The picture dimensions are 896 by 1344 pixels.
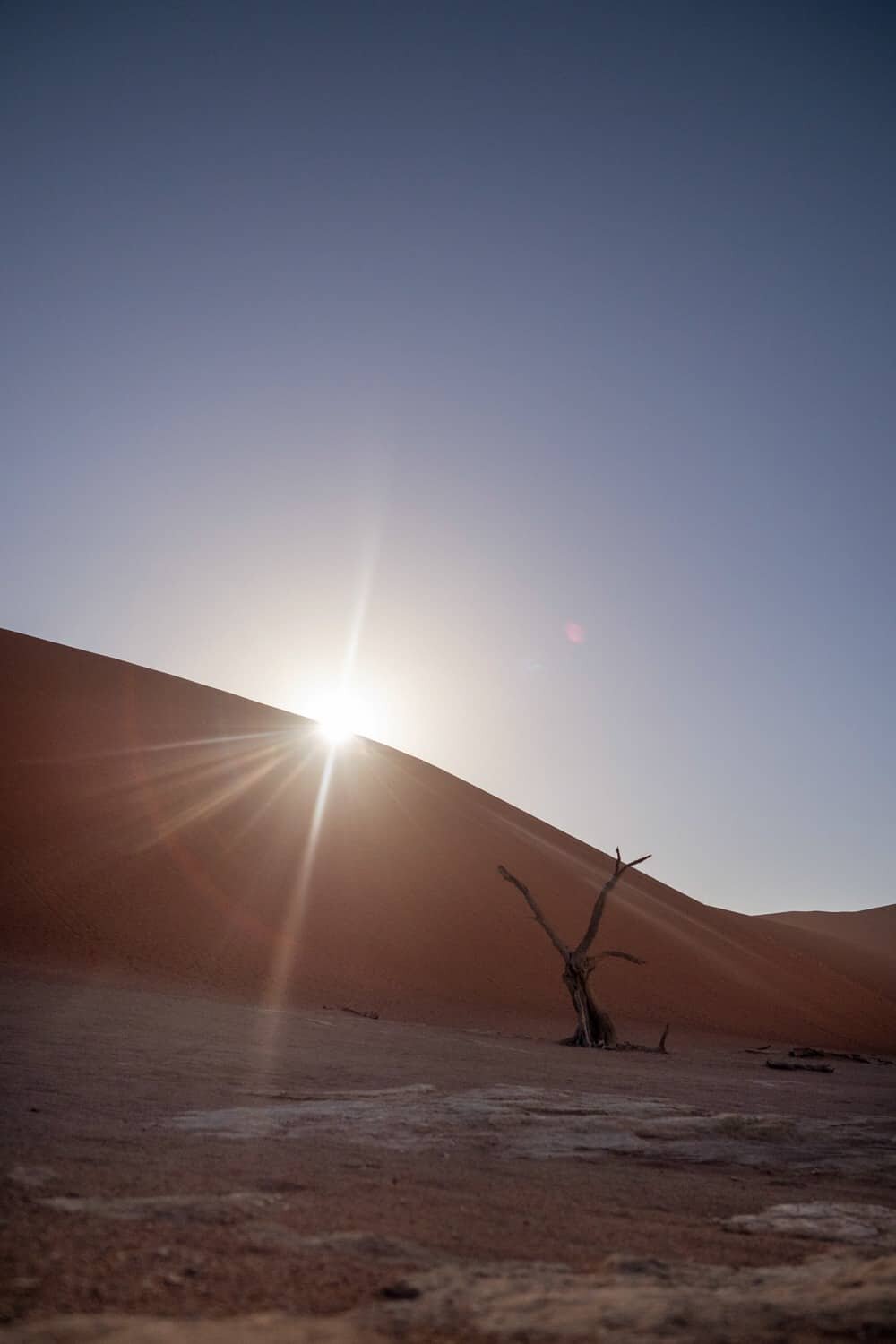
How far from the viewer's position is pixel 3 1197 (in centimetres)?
333

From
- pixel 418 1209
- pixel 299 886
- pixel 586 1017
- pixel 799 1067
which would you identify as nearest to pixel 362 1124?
pixel 418 1209

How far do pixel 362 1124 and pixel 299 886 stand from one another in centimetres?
2523

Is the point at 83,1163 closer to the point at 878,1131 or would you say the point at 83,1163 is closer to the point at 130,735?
the point at 878,1131

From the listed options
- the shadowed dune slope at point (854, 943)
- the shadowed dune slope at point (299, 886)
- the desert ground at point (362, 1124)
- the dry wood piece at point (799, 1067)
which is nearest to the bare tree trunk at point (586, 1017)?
the desert ground at point (362, 1124)

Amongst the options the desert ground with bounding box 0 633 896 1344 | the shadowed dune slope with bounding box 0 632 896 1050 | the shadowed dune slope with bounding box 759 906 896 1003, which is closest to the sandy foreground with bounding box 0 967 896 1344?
the desert ground with bounding box 0 633 896 1344

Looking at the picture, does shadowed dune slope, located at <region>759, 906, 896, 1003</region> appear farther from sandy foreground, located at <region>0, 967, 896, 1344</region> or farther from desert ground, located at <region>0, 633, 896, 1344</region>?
sandy foreground, located at <region>0, 967, 896, 1344</region>

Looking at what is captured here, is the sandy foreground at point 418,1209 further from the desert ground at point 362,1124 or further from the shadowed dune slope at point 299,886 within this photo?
the shadowed dune slope at point 299,886

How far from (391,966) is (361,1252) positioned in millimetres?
24970

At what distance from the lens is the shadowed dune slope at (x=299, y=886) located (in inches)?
973

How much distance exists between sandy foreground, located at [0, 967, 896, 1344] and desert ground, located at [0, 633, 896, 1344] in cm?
2

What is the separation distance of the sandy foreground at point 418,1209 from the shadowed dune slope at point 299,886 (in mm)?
15868

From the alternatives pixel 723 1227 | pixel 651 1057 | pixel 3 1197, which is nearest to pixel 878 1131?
pixel 723 1227

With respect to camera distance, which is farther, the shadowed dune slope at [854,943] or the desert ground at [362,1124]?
the shadowed dune slope at [854,943]

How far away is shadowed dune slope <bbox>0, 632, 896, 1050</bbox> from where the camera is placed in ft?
81.0
